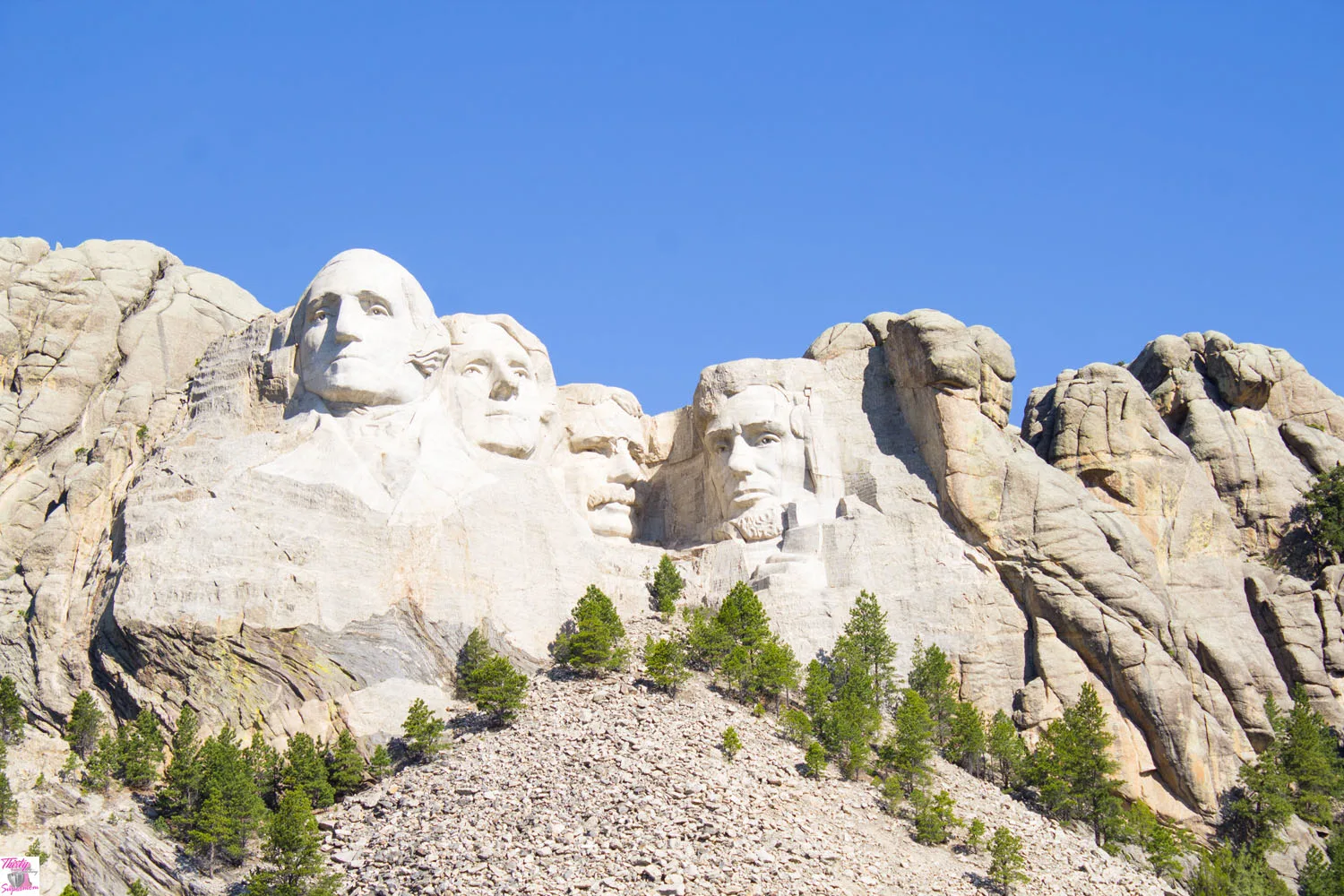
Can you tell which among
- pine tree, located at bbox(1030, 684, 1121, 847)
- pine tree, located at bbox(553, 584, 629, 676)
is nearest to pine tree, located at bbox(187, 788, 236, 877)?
pine tree, located at bbox(553, 584, 629, 676)

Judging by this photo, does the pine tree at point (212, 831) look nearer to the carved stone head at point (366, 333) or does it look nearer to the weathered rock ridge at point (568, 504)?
the weathered rock ridge at point (568, 504)

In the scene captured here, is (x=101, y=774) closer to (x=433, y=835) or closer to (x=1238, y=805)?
(x=433, y=835)

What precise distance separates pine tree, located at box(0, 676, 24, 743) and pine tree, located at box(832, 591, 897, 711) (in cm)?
1464

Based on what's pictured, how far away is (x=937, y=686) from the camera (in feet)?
127

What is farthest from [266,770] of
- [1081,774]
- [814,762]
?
[1081,774]

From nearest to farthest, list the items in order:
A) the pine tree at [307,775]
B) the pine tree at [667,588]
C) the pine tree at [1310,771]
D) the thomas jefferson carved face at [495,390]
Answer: the pine tree at [307,775]
the pine tree at [1310,771]
the pine tree at [667,588]
the thomas jefferson carved face at [495,390]

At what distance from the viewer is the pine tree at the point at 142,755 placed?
1323 inches

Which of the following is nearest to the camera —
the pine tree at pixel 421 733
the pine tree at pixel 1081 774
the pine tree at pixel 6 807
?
the pine tree at pixel 6 807

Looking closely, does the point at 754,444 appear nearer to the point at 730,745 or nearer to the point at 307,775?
the point at 730,745

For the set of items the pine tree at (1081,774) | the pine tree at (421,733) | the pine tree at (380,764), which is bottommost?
the pine tree at (380,764)

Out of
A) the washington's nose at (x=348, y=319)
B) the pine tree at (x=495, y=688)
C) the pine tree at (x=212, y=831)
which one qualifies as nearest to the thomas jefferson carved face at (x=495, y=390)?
the washington's nose at (x=348, y=319)

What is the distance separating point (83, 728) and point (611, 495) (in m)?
13.2

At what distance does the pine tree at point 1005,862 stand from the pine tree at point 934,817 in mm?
884

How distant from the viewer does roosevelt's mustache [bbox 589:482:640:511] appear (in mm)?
43938
